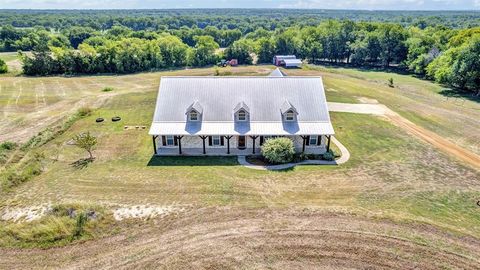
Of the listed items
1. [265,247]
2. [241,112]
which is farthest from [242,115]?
[265,247]

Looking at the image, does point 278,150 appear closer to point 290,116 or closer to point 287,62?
point 290,116

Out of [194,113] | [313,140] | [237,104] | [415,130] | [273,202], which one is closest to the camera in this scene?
[273,202]

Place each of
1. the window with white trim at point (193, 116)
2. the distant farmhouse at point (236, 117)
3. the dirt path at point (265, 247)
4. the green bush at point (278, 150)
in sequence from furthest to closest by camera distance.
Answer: the window with white trim at point (193, 116)
the distant farmhouse at point (236, 117)
the green bush at point (278, 150)
the dirt path at point (265, 247)

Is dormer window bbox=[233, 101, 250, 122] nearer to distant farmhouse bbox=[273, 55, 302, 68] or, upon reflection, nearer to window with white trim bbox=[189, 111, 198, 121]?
window with white trim bbox=[189, 111, 198, 121]

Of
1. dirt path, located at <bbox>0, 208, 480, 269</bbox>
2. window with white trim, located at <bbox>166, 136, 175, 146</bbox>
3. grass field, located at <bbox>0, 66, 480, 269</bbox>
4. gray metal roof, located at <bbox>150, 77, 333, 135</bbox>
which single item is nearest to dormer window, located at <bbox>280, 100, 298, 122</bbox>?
gray metal roof, located at <bbox>150, 77, 333, 135</bbox>

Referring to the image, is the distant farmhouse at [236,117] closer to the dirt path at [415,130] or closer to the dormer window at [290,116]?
the dormer window at [290,116]

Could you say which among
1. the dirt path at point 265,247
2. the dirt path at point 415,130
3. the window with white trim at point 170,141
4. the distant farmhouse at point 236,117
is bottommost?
the dirt path at point 265,247

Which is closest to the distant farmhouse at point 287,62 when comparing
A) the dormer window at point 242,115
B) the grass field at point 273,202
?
the grass field at point 273,202

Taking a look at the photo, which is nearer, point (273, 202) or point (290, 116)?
point (273, 202)
